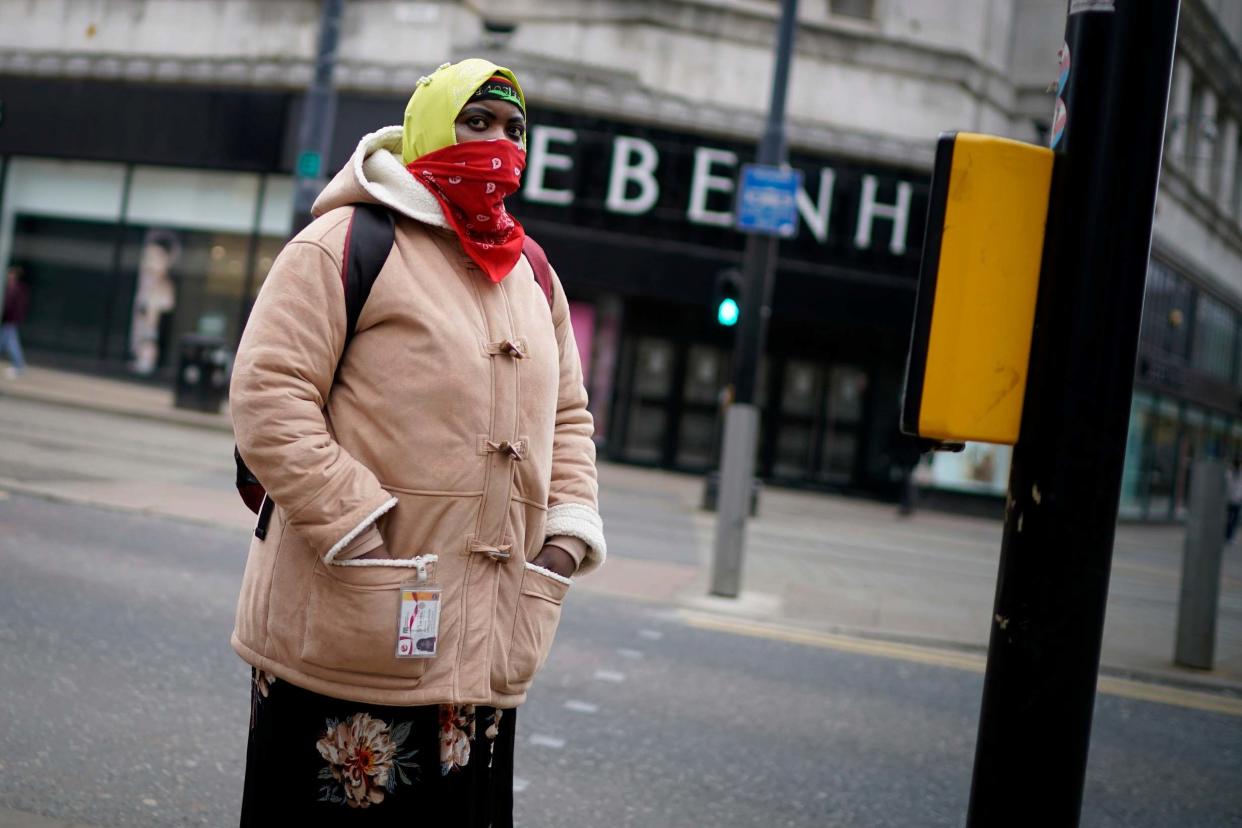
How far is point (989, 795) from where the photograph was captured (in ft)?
6.39

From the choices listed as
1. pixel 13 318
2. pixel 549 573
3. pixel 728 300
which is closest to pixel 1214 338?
pixel 728 300

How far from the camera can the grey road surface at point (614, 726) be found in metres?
3.91

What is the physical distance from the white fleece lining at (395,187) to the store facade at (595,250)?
17.7 meters

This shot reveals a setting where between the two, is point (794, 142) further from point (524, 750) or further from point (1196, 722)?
point (524, 750)

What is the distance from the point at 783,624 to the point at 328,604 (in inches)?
224

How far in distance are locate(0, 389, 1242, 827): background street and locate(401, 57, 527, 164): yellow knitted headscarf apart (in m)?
2.30

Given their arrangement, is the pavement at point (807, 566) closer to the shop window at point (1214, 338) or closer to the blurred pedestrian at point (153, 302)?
the blurred pedestrian at point (153, 302)

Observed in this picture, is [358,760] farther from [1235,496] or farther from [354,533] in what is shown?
[1235,496]

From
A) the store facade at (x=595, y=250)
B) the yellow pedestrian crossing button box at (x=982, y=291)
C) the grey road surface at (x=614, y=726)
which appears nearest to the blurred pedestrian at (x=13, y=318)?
the store facade at (x=595, y=250)

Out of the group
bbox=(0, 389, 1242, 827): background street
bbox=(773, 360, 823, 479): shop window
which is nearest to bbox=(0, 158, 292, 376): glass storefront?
bbox=(773, 360, 823, 479): shop window

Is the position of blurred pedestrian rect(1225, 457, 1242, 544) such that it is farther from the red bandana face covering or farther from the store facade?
the red bandana face covering

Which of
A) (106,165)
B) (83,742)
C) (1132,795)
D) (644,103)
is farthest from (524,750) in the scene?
(106,165)

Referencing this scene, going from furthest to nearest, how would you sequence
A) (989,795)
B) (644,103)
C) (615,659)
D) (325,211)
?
(644,103)
(615,659)
(325,211)
(989,795)

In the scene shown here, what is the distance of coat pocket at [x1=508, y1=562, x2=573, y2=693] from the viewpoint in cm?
233
